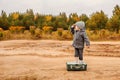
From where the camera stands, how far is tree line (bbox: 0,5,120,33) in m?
33.7

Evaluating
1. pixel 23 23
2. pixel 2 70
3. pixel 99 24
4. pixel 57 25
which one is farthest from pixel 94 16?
pixel 2 70

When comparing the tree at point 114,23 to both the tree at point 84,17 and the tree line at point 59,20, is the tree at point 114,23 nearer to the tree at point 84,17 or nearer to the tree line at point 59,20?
the tree line at point 59,20

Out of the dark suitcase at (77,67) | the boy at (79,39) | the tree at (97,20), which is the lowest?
the dark suitcase at (77,67)

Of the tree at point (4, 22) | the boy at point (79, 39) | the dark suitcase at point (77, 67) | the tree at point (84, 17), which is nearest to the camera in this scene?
the dark suitcase at point (77, 67)

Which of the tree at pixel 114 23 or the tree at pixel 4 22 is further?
the tree at pixel 4 22

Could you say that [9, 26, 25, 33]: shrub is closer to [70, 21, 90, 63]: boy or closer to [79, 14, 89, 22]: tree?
[79, 14, 89, 22]: tree

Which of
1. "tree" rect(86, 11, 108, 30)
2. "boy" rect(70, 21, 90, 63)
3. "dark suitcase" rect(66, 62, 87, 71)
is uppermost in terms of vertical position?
"tree" rect(86, 11, 108, 30)

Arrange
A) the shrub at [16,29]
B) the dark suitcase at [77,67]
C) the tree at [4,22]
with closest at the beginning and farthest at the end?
the dark suitcase at [77,67]
the shrub at [16,29]
the tree at [4,22]

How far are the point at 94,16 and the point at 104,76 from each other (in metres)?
24.3

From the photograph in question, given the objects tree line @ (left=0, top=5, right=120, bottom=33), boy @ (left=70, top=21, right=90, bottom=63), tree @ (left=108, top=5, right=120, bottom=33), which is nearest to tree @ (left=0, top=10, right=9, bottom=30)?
tree line @ (left=0, top=5, right=120, bottom=33)

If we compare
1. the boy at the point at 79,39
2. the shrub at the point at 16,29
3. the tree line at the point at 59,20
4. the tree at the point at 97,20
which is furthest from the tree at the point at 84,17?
the boy at the point at 79,39

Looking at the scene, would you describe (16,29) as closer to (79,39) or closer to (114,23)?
(114,23)

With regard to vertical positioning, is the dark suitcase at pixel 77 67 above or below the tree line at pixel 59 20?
below

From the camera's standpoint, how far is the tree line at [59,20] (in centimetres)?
3372
